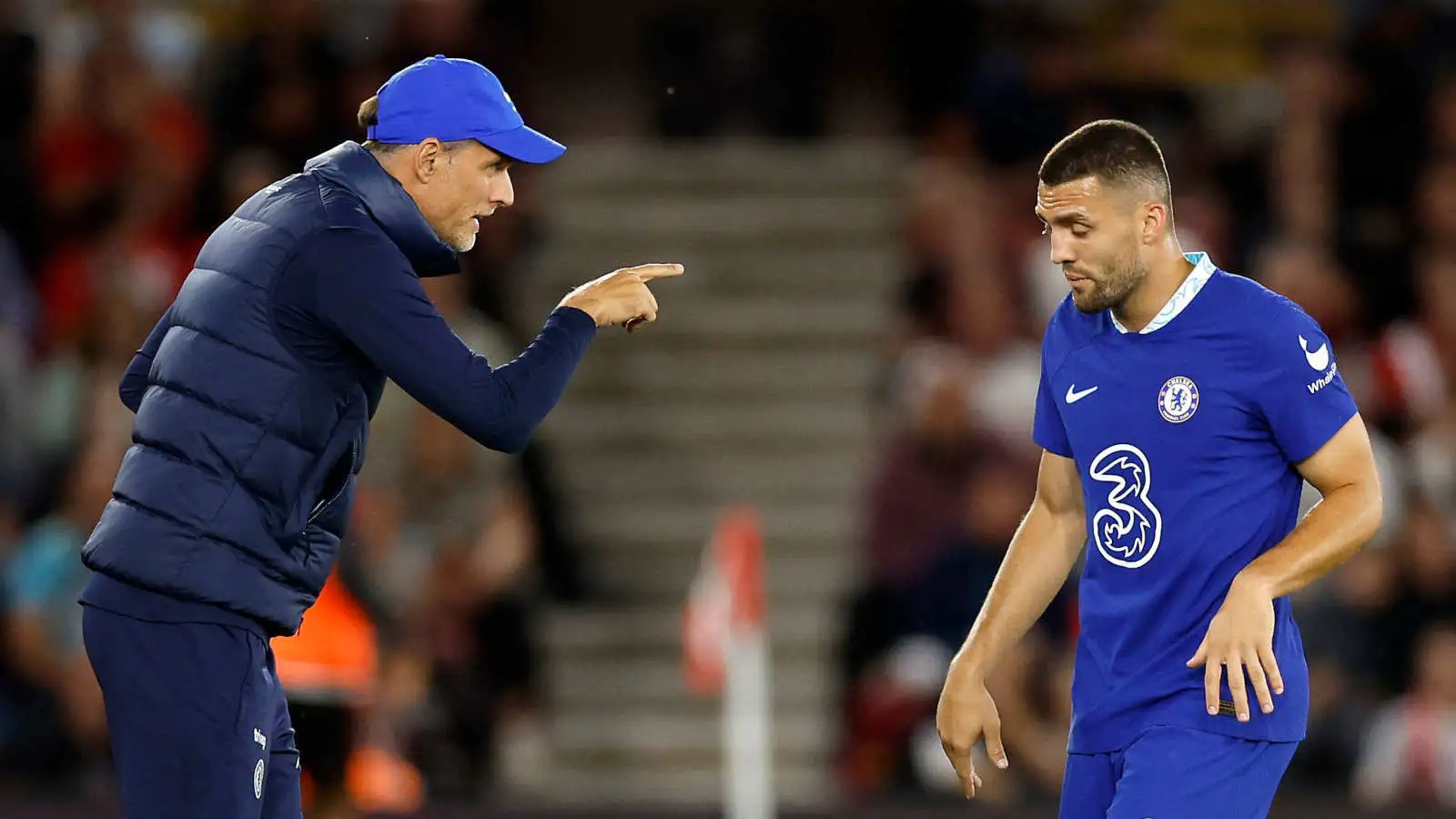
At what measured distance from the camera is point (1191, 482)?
4.51 metres

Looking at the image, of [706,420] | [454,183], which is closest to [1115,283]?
[454,183]

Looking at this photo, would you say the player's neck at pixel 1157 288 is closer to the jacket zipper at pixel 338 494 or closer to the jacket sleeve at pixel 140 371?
the jacket zipper at pixel 338 494

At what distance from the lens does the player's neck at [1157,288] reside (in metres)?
4.59

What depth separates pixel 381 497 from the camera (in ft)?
32.2

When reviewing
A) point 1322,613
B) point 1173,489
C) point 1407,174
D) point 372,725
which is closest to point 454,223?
point 1173,489

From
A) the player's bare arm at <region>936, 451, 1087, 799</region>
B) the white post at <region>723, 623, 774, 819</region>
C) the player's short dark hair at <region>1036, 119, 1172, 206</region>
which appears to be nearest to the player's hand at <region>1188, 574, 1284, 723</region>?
the player's bare arm at <region>936, 451, 1087, 799</region>

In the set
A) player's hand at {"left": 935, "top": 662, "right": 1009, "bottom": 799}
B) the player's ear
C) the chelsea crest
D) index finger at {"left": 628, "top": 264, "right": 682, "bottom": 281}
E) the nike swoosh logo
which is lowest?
player's hand at {"left": 935, "top": 662, "right": 1009, "bottom": 799}

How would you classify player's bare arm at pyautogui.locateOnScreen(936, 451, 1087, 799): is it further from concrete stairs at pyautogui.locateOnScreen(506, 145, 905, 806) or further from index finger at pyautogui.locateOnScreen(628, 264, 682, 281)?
concrete stairs at pyautogui.locateOnScreen(506, 145, 905, 806)

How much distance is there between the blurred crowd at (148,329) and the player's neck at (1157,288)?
15.2 ft

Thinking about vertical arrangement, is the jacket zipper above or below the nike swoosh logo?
below

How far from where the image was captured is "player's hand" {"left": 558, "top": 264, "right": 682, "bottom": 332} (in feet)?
15.2

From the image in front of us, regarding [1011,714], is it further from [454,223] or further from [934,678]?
[454,223]

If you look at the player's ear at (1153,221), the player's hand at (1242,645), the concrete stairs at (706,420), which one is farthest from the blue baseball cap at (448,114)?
the concrete stairs at (706,420)

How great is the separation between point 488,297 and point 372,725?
2.60m
